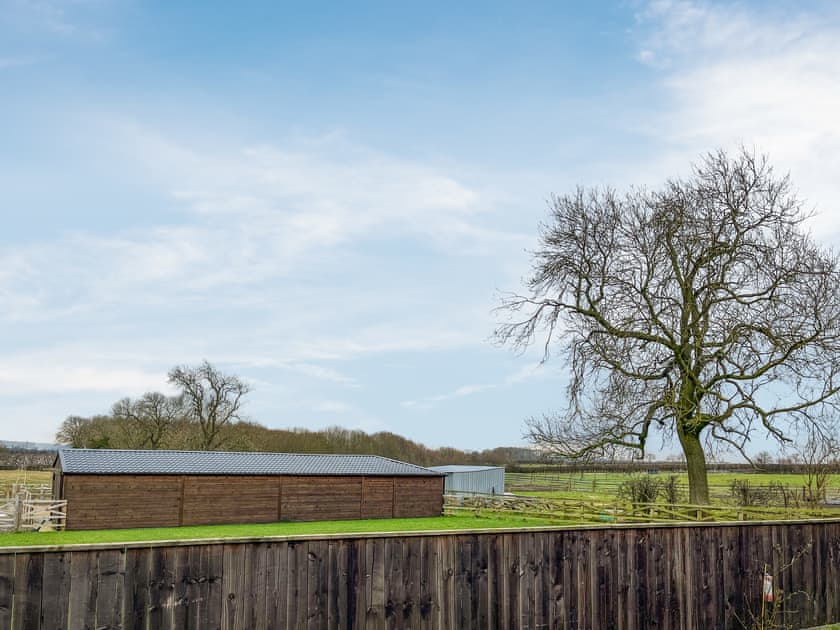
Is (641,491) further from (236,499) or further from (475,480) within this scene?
(475,480)

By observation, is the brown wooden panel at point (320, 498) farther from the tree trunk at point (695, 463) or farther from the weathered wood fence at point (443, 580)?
the weathered wood fence at point (443, 580)

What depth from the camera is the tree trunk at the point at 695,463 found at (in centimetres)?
2212

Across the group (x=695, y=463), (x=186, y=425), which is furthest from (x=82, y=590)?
(x=186, y=425)

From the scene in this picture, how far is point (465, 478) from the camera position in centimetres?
5247

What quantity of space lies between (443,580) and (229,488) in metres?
28.7

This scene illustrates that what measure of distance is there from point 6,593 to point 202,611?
4.65 feet

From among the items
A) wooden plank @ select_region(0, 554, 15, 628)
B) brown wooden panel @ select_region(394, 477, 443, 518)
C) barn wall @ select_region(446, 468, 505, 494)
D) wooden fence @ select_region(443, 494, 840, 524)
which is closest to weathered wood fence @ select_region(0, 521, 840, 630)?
wooden plank @ select_region(0, 554, 15, 628)

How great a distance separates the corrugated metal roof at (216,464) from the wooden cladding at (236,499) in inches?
11.4

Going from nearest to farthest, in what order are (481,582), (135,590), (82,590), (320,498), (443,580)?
(82,590) < (135,590) < (443,580) < (481,582) < (320,498)

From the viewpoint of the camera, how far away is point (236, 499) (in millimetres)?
33844

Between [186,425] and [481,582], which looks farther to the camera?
[186,425]

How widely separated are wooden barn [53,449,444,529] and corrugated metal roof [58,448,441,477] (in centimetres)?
4

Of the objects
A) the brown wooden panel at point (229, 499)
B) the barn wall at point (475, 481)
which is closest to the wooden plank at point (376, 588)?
the brown wooden panel at point (229, 499)

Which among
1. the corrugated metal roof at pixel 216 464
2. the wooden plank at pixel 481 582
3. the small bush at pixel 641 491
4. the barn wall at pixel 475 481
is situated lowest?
the barn wall at pixel 475 481
